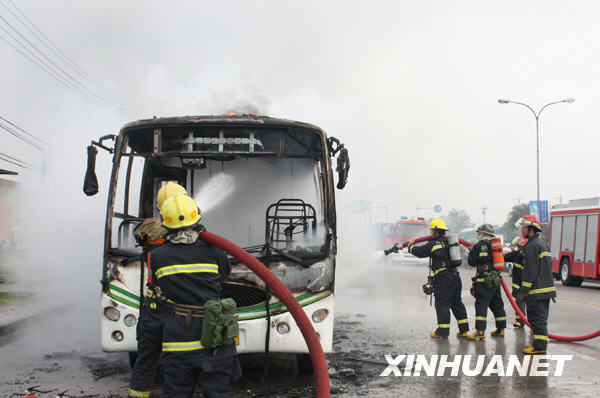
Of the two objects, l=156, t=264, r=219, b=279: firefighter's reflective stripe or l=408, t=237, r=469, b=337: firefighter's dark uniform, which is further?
l=408, t=237, r=469, b=337: firefighter's dark uniform

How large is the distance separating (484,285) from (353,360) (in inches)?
107

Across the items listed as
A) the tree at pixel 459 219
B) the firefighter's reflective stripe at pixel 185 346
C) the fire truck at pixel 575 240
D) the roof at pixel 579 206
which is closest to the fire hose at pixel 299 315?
the firefighter's reflective stripe at pixel 185 346

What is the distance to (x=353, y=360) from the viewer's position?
720cm

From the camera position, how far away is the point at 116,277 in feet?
19.1

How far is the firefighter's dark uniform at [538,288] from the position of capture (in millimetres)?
7582

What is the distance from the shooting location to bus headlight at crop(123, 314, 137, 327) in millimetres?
5770

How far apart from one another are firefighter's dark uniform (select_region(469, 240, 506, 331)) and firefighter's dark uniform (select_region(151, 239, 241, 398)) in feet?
19.1

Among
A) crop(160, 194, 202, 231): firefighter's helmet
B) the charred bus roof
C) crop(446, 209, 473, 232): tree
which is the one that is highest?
the charred bus roof

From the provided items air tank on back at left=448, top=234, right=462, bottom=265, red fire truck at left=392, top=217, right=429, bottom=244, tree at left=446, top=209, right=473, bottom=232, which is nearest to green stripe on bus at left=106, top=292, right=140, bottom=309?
air tank on back at left=448, top=234, right=462, bottom=265

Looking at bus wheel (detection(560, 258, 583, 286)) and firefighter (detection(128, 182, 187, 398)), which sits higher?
firefighter (detection(128, 182, 187, 398))

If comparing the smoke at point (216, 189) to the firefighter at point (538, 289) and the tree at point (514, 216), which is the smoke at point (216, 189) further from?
the tree at point (514, 216)

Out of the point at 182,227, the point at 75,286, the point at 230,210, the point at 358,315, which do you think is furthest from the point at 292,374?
the point at 75,286

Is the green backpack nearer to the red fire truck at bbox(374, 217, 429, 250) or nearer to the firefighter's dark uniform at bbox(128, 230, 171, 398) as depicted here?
the firefighter's dark uniform at bbox(128, 230, 171, 398)

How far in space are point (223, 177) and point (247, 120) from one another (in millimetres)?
763
